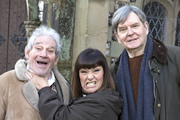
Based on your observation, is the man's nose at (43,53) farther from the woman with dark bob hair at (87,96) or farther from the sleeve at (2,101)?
the sleeve at (2,101)

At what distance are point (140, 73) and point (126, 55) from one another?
9.7 inches

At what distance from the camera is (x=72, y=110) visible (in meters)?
1.72

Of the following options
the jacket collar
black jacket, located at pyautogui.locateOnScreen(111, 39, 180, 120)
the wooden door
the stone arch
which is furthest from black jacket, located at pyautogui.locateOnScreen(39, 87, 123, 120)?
the wooden door

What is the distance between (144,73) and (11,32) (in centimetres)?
371

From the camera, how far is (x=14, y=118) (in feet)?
5.78

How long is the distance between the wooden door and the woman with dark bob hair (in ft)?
10.6

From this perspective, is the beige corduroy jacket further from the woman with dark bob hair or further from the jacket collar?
the jacket collar

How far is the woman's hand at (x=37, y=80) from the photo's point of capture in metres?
1.89

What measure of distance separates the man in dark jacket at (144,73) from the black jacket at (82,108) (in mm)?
237

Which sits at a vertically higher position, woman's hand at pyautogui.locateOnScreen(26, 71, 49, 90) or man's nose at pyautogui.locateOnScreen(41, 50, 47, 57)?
man's nose at pyautogui.locateOnScreen(41, 50, 47, 57)

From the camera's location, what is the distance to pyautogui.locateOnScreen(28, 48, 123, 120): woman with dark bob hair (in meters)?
1.69

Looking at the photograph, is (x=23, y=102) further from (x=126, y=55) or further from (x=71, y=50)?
(x=71, y=50)

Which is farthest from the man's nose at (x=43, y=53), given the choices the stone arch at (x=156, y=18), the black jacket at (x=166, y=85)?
the stone arch at (x=156, y=18)

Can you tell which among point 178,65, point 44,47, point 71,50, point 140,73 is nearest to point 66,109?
point 44,47
